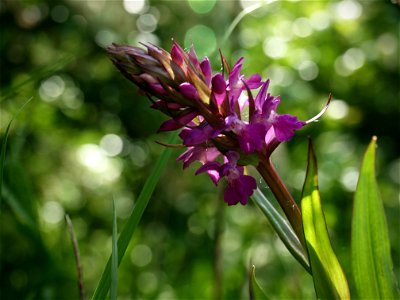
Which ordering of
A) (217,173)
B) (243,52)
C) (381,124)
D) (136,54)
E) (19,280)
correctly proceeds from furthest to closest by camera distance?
(381,124), (243,52), (19,280), (217,173), (136,54)

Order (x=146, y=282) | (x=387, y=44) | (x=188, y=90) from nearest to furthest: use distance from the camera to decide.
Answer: (x=188, y=90)
(x=146, y=282)
(x=387, y=44)

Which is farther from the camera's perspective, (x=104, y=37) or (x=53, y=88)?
(x=53, y=88)

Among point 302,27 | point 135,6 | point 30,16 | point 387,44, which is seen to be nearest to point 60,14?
point 30,16

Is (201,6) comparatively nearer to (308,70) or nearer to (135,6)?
(135,6)

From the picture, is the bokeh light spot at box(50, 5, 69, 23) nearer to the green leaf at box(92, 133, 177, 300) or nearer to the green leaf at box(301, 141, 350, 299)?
the green leaf at box(92, 133, 177, 300)

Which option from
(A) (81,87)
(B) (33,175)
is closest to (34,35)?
(A) (81,87)

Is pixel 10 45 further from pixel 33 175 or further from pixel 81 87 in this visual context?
pixel 33 175

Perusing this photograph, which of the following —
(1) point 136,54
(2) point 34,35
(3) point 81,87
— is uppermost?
(1) point 136,54
